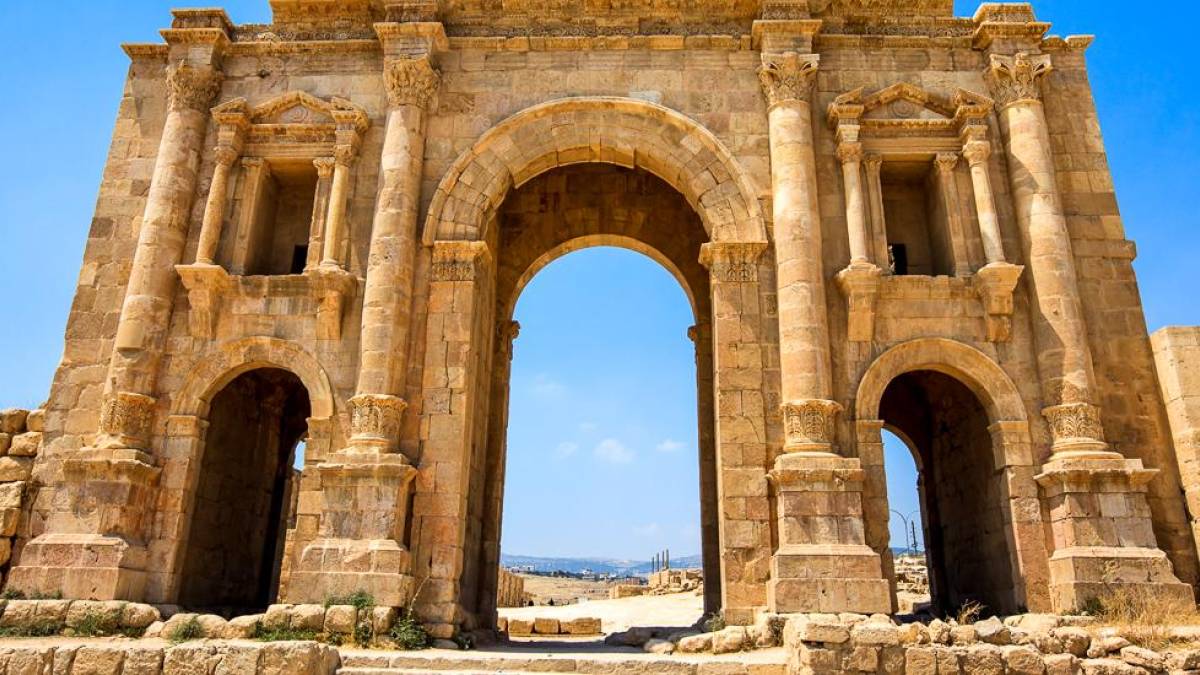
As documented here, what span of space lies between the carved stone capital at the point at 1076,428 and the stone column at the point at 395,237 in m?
9.92

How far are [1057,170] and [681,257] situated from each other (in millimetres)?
7232

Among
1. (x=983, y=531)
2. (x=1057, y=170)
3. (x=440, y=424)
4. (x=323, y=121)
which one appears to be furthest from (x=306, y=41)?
(x=983, y=531)

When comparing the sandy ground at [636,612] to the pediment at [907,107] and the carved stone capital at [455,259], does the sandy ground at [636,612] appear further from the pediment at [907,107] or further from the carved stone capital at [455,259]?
the pediment at [907,107]

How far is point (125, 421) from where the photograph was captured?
12.9 meters

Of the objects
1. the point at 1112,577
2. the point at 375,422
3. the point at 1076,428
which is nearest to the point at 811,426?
the point at 1076,428

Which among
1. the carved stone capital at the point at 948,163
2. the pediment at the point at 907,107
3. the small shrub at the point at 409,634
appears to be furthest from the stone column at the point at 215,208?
the carved stone capital at the point at 948,163

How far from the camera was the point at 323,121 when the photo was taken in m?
14.9

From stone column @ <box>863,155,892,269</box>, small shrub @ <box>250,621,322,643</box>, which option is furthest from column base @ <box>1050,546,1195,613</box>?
small shrub @ <box>250,621,322,643</box>

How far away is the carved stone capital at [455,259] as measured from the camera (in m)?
14.0

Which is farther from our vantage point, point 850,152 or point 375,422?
point 850,152

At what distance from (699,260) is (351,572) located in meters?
7.53

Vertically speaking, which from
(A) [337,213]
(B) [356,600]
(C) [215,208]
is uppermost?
(C) [215,208]

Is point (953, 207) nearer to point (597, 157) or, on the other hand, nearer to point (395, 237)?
point (597, 157)

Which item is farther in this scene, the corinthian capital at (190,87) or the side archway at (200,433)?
the corinthian capital at (190,87)
